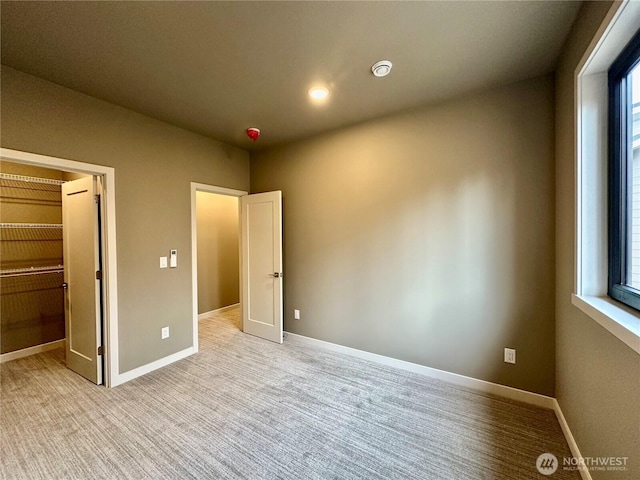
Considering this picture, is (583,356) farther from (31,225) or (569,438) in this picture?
(31,225)

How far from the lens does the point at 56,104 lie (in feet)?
7.16

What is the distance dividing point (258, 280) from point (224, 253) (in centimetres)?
169

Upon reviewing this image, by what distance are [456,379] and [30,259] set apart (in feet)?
16.3

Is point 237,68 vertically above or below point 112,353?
above

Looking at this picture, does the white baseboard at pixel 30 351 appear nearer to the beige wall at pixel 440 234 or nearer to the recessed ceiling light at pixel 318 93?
the beige wall at pixel 440 234

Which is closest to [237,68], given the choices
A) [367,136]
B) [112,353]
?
[367,136]

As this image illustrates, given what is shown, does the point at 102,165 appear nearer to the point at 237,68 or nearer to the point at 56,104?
the point at 56,104

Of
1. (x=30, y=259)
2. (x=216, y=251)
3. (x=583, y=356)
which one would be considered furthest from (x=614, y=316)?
(x=30, y=259)

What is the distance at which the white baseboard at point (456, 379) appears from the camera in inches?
84.6

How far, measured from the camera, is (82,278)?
2.63 meters

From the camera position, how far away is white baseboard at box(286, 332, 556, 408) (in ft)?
7.05

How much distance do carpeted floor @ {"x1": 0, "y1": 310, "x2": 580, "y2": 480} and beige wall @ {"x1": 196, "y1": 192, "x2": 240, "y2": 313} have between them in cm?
200

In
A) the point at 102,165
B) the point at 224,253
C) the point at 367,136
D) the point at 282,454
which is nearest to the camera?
the point at 282,454

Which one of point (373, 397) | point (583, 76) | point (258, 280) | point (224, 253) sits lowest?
point (373, 397)
